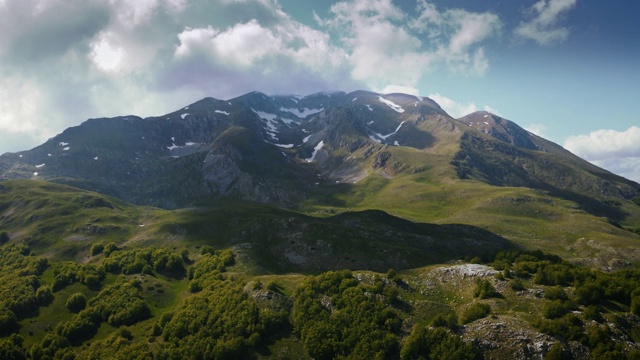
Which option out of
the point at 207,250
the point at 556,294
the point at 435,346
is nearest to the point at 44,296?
the point at 207,250

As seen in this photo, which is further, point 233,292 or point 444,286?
point 233,292

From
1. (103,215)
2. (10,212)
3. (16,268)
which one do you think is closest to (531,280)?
(16,268)

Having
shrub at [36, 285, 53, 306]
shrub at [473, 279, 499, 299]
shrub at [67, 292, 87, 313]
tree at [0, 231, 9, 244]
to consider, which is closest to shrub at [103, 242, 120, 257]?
shrub at [36, 285, 53, 306]

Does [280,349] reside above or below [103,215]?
below

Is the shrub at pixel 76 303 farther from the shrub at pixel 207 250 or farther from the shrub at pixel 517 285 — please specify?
the shrub at pixel 517 285

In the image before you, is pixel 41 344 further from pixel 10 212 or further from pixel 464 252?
pixel 10 212

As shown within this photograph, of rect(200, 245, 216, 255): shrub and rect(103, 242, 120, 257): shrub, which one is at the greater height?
rect(200, 245, 216, 255): shrub

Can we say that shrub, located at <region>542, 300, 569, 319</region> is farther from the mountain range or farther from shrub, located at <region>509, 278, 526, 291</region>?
shrub, located at <region>509, 278, 526, 291</region>

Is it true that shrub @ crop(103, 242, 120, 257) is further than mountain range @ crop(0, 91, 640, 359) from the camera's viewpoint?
Yes
